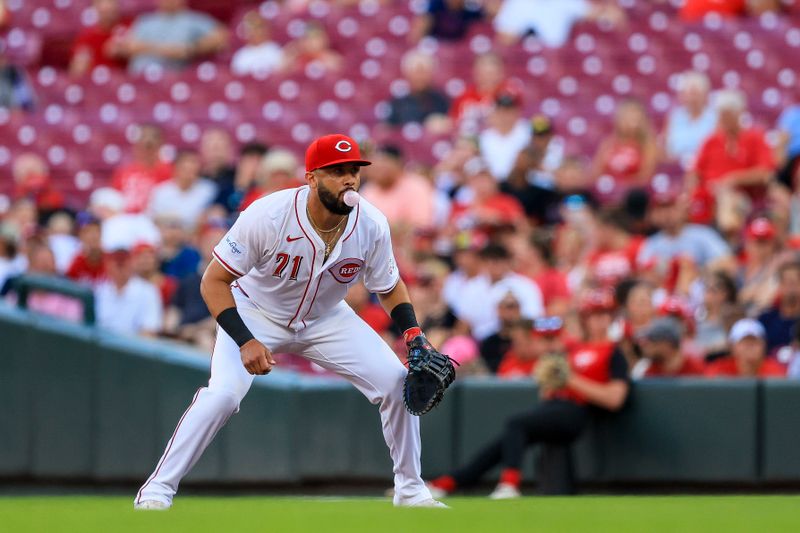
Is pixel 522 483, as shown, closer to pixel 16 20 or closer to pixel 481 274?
pixel 481 274

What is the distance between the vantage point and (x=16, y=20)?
52.1 ft

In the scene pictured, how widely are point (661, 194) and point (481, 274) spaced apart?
1.69m

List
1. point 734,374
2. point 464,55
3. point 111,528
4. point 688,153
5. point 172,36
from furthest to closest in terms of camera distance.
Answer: point 172,36, point 464,55, point 688,153, point 734,374, point 111,528

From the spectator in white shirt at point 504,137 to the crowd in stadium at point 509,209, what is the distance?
0.02 m

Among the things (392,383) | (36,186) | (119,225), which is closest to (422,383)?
(392,383)

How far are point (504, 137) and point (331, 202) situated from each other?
585 cm

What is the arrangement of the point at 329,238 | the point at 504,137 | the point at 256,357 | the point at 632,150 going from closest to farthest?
1. the point at 256,357
2. the point at 329,238
3. the point at 632,150
4. the point at 504,137

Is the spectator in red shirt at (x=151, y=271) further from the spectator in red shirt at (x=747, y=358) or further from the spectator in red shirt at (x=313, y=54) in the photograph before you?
the spectator in red shirt at (x=747, y=358)

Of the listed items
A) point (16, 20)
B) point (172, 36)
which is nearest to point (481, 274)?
point (172, 36)

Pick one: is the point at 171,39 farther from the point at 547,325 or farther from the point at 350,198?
the point at 350,198

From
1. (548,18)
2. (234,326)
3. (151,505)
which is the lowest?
(151,505)

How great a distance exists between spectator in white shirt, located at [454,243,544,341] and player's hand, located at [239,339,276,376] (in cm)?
395

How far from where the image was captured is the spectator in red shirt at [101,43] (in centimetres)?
1481

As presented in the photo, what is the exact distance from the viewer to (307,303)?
18.9ft
